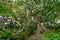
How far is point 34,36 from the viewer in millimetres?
9914

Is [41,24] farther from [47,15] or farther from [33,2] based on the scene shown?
[33,2]

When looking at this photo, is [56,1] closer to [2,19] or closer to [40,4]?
[40,4]

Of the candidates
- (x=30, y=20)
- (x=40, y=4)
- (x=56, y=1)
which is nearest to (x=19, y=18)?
(x=30, y=20)

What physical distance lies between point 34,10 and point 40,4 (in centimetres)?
39

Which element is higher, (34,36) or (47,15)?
(47,15)

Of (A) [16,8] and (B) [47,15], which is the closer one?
(A) [16,8]

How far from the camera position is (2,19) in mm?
9898

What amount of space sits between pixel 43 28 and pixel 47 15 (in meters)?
0.65

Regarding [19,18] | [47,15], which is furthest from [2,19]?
[47,15]

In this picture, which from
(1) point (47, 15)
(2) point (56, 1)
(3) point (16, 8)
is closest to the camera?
(3) point (16, 8)

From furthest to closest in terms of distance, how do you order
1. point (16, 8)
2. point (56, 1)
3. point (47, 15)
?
point (47, 15)
point (56, 1)
point (16, 8)

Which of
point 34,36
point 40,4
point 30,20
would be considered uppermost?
point 40,4

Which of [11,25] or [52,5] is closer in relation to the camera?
[52,5]

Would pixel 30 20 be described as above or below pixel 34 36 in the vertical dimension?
above
